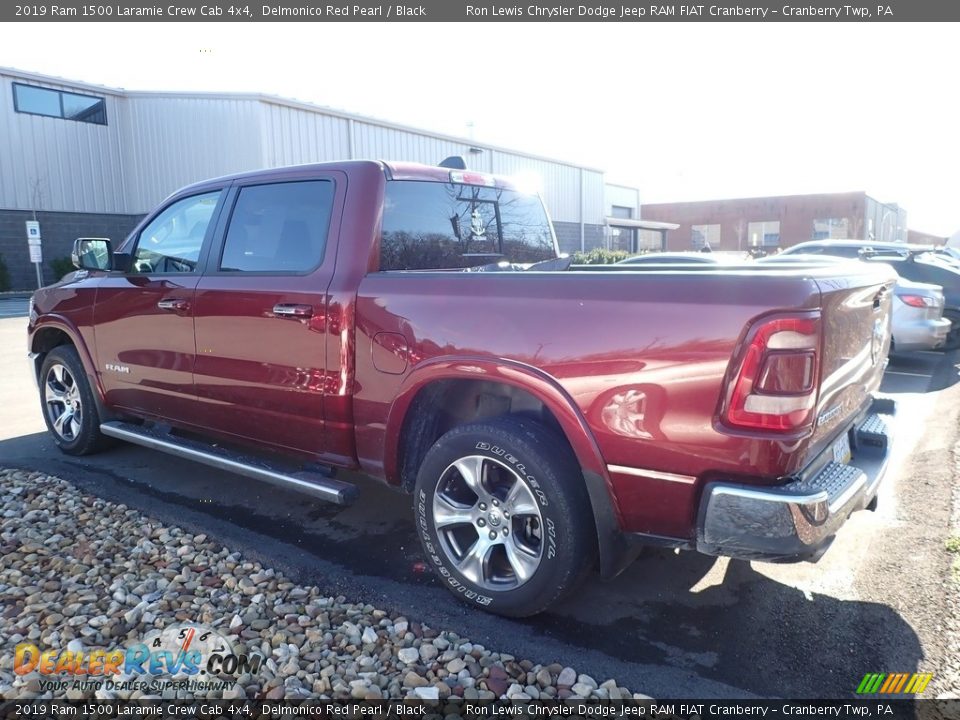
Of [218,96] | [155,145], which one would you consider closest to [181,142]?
[155,145]

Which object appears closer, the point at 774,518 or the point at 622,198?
the point at 774,518

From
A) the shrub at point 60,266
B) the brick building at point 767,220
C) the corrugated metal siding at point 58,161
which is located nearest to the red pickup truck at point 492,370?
the shrub at point 60,266

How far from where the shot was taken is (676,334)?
97.0 inches

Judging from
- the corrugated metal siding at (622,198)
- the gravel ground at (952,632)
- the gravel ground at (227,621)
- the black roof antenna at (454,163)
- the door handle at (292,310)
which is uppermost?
the corrugated metal siding at (622,198)

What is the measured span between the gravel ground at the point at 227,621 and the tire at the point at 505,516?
11.2 inches

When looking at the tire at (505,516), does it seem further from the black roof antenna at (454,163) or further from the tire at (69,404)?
the tire at (69,404)

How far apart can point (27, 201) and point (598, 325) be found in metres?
25.4

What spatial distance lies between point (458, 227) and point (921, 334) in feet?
22.8

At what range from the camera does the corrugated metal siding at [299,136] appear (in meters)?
22.0

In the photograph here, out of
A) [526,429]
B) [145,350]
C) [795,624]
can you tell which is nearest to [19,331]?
[145,350]

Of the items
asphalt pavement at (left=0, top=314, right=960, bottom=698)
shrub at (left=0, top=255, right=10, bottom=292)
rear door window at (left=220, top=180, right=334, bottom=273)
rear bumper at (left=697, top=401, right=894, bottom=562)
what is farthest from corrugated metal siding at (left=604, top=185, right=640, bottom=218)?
rear bumper at (left=697, top=401, right=894, bottom=562)

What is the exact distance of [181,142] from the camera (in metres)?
23.2

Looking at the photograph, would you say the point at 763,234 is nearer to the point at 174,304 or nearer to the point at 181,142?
the point at 181,142

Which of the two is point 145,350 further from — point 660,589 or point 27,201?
point 27,201
